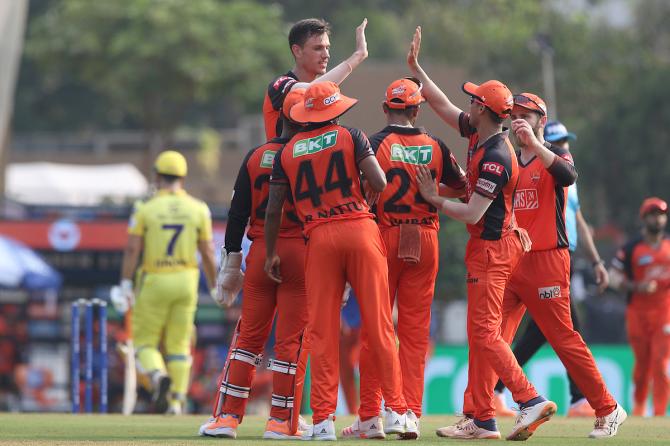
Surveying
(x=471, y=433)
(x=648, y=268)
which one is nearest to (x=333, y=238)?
(x=471, y=433)

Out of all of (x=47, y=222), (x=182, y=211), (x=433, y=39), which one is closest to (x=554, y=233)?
(x=182, y=211)

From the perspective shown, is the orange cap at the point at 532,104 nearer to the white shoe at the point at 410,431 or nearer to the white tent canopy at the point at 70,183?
the white shoe at the point at 410,431

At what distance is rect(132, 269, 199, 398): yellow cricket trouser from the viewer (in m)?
15.1

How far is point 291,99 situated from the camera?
10.4 metres

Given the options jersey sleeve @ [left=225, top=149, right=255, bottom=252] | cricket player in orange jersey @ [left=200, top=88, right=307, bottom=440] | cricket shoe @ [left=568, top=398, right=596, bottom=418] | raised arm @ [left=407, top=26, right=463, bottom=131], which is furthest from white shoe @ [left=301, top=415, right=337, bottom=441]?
cricket shoe @ [left=568, top=398, right=596, bottom=418]

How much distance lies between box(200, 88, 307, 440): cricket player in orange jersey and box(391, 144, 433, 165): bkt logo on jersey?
2.37ft

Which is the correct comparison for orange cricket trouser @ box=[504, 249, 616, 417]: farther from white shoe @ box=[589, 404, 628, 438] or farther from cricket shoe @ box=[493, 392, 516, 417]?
cricket shoe @ box=[493, 392, 516, 417]

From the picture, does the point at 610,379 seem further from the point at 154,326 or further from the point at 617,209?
the point at 617,209

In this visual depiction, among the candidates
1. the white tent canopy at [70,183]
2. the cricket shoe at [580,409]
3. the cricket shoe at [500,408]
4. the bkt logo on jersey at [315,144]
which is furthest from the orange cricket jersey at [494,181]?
the white tent canopy at [70,183]

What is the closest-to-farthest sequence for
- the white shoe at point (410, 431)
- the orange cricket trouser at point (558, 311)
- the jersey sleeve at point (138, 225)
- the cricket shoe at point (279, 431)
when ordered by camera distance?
the white shoe at point (410, 431) < the cricket shoe at point (279, 431) < the orange cricket trouser at point (558, 311) < the jersey sleeve at point (138, 225)

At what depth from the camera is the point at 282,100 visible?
1077 centimetres

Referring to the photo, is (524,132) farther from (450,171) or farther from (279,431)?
(279,431)

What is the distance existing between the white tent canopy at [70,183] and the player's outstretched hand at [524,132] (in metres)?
31.5

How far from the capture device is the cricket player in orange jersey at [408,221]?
10.6 m
